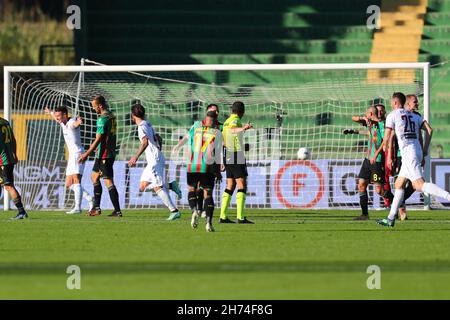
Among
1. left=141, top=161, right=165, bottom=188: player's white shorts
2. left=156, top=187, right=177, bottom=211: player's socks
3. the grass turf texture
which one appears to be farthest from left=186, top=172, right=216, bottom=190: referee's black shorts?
left=141, top=161, right=165, bottom=188: player's white shorts

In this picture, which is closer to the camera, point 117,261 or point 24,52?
point 117,261

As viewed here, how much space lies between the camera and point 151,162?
18.8 meters

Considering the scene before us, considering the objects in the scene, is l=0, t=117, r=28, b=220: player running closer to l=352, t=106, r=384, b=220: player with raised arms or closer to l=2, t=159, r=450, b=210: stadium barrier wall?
l=2, t=159, r=450, b=210: stadium barrier wall

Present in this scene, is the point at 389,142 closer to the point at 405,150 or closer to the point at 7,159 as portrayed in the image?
the point at 405,150

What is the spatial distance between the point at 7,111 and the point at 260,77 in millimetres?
10341

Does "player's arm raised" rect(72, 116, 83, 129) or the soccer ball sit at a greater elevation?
"player's arm raised" rect(72, 116, 83, 129)

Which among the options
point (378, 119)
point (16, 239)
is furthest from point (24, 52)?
point (16, 239)

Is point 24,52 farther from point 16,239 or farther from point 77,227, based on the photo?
point 16,239

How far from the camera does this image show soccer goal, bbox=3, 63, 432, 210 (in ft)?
75.6

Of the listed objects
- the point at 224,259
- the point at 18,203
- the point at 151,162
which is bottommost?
the point at 224,259

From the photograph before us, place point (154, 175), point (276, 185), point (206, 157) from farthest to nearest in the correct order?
point (276, 185) < point (154, 175) < point (206, 157)

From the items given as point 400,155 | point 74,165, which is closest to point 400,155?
point 400,155

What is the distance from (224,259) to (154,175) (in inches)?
280
